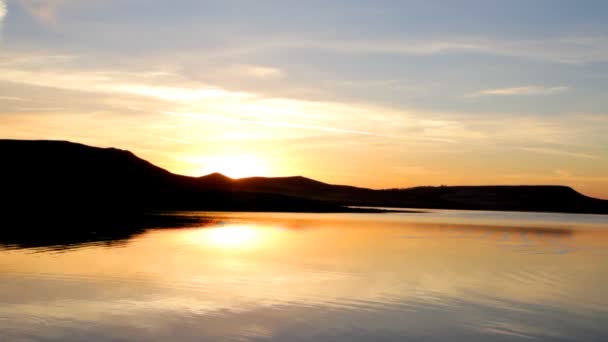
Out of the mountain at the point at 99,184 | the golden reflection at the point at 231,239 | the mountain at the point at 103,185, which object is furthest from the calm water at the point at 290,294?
the mountain at the point at 99,184

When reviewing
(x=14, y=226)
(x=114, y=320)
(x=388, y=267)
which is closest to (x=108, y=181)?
(x=14, y=226)

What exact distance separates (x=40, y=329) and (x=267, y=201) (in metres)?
103

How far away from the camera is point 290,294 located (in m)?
17.6

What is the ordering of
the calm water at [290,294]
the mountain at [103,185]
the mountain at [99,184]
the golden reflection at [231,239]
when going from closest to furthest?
the calm water at [290,294] < the golden reflection at [231,239] < the mountain at [103,185] < the mountain at [99,184]

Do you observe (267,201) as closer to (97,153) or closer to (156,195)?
(156,195)

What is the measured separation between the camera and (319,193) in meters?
194

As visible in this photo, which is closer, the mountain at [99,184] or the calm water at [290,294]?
the calm water at [290,294]

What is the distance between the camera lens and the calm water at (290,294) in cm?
1299

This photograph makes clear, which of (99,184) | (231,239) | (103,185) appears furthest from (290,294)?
(99,184)

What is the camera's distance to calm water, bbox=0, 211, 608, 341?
512 inches

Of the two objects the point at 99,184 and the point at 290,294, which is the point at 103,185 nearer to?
the point at 99,184

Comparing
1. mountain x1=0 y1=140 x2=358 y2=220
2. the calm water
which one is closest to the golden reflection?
the calm water

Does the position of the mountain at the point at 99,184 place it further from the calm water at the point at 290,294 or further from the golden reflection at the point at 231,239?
the calm water at the point at 290,294

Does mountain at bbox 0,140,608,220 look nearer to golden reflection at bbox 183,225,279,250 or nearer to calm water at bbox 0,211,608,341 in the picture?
golden reflection at bbox 183,225,279,250
